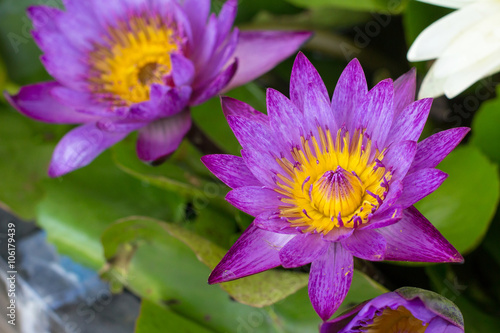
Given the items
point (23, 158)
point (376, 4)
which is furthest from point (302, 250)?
point (23, 158)

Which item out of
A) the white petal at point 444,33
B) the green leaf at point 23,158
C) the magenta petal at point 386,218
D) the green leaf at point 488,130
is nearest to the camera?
the magenta petal at point 386,218

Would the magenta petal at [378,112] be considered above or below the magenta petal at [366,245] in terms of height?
above

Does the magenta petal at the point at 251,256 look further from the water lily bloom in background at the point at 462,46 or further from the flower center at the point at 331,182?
the water lily bloom in background at the point at 462,46

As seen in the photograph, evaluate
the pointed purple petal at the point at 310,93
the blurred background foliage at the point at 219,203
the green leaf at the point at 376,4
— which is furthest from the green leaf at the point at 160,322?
the green leaf at the point at 376,4

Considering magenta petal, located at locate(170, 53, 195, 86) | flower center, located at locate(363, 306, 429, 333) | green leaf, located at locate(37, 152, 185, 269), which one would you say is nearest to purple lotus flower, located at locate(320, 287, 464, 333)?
flower center, located at locate(363, 306, 429, 333)

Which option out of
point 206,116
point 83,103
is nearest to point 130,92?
point 83,103

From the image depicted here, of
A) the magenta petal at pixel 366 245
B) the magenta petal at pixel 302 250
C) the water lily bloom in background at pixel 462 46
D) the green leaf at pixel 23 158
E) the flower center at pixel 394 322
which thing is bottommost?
the green leaf at pixel 23 158
